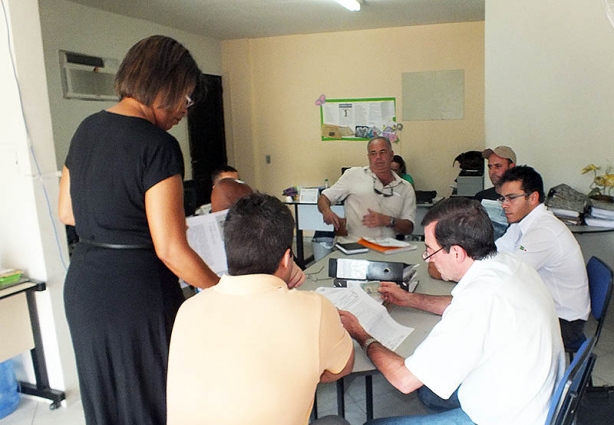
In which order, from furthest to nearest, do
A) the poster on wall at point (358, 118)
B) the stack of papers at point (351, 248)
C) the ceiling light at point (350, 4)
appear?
the poster on wall at point (358, 118) < the ceiling light at point (350, 4) < the stack of papers at point (351, 248)

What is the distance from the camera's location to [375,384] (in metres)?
2.74

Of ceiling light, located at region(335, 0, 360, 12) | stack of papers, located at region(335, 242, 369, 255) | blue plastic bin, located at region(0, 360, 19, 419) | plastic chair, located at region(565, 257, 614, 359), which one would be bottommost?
blue plastic bin, located at region(0, 360, 19, 419)

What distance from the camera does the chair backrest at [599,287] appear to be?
6.66 feet

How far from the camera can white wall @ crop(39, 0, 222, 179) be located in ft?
13.8

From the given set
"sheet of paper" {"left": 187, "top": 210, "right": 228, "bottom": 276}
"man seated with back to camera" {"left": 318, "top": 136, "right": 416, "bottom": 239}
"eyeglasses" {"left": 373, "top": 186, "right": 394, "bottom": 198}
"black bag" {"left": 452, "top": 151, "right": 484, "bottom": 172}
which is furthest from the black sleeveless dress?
"black bag" {"left": 452, "top": 151, "right": 484, "bottom": 172}

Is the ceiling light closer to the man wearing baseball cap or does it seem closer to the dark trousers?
the man wearing baseball cap

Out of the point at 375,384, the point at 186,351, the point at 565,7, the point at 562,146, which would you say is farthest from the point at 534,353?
the point at 565,7

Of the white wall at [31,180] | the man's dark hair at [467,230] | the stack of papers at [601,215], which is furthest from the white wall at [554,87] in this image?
the white wall at [31,180]

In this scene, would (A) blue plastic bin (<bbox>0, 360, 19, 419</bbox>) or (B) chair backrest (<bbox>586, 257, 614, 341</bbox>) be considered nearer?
(B) chair backrest (<bbox>586, 257, 614, 341</bbox>)

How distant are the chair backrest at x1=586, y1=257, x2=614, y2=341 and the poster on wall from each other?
411 centimetres

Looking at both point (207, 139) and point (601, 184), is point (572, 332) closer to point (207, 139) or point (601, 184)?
point (601, 184)

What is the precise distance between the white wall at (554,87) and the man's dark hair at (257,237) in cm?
298

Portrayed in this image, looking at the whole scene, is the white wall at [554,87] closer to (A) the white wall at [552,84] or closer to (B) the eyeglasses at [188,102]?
(A) the white wall at [552,84]

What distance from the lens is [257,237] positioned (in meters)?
1.16
